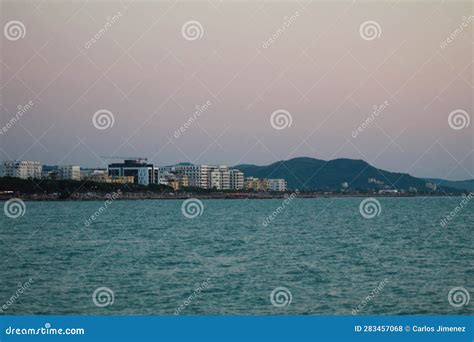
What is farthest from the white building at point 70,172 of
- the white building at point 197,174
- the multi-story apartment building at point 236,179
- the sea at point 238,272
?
the sea at point 238,272

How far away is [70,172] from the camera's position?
225ft

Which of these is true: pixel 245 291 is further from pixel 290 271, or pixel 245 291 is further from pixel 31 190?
pixel 31 190

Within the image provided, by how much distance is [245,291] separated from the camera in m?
16.4

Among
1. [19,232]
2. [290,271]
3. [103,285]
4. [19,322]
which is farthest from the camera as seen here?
[19,232]

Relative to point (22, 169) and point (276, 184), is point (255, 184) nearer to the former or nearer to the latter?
point (276, 184)

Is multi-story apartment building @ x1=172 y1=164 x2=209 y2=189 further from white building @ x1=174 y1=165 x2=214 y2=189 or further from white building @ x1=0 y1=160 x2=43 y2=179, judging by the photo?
white building @ x1=0 y1=160 x2=43 y2=179

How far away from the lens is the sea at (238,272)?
586 inches

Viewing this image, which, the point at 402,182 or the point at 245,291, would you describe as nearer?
the point at 245,291

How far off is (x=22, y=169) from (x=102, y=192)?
69.9ft

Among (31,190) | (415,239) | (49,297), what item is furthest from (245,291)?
(31,190)

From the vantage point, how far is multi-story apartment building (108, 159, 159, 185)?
70.7m

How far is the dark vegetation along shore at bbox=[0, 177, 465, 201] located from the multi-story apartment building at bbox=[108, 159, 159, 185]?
1.91 m

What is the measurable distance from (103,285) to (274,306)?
499 centimetres

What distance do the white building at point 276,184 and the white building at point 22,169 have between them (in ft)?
96.0
